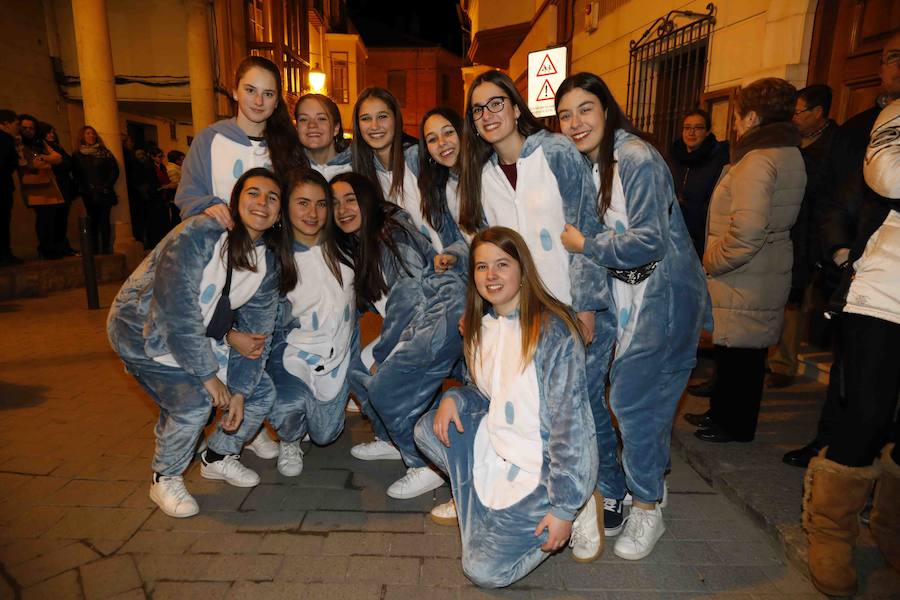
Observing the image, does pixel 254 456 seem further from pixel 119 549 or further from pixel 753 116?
pixel 753 116

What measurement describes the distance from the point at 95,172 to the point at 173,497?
8.06m

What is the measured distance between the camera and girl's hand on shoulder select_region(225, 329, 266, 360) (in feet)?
10.8

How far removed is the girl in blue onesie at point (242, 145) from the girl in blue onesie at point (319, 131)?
215 mm

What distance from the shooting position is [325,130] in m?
3.75

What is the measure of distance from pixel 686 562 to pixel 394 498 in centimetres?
156

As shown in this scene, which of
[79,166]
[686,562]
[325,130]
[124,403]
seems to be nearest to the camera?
[686,562]

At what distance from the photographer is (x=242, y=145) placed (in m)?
3.39

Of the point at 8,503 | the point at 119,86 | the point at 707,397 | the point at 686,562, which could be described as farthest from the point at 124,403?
the point at 119,86

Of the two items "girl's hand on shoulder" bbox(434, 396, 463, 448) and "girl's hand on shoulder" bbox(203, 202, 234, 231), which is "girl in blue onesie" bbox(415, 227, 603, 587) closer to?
"girl's hand on shoulder" bbox(434, 396, 463, 448)

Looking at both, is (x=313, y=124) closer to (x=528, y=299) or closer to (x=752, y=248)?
(x=528, y=299)

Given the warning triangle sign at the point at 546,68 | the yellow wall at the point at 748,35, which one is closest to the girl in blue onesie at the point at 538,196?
the yellow wall at the point at 748,35

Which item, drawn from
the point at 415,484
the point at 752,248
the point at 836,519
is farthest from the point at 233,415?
the point at 752,248

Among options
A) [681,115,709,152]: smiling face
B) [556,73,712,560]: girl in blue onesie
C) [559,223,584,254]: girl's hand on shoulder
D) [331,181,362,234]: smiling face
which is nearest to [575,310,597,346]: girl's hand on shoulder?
[556,73,712,560]: girl in blue onesie

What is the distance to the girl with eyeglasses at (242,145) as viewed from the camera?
3.31 metres
